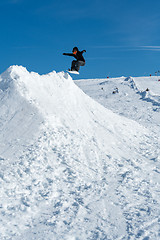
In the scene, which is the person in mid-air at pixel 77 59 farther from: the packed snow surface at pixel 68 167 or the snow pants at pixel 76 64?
the packed snow surface at pixel 68 167

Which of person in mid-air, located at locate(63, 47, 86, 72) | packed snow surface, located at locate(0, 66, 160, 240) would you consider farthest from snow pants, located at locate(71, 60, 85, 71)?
packed snow surface, located at locate(0, 66, 160, 240)

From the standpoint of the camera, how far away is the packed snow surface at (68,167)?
5.78 m

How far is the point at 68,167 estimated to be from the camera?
8.43m

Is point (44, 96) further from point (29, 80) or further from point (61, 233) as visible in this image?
point (61, 233)

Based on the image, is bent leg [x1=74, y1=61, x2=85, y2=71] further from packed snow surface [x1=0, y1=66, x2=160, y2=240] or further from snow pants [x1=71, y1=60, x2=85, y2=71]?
packed snow surface [x1=0, y1=66, x2=160, y2=240]

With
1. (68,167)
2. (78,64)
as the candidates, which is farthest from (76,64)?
(68,167)

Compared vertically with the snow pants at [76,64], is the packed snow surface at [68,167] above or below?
below

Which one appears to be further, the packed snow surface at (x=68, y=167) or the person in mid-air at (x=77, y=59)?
the person in mid-air at (x=77, y=59)

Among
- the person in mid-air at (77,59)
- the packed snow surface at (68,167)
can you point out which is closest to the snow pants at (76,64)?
the person in mid-air at (77,59)

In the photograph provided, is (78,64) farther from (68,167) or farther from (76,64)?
(68,167)

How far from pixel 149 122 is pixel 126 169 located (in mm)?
9954

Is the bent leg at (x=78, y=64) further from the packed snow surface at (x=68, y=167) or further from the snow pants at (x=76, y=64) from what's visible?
the packed snow surface at (x=68, y=167)

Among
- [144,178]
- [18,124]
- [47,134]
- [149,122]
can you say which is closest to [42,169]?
[47,134]

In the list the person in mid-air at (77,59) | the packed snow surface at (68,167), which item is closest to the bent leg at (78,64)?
the person in mid-air at (77,59)
